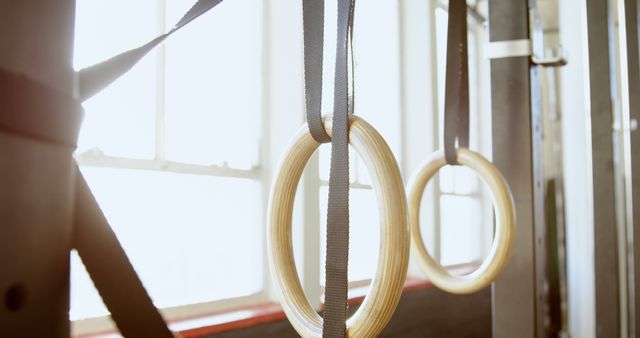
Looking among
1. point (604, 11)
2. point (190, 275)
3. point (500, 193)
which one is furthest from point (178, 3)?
point (604, 11)

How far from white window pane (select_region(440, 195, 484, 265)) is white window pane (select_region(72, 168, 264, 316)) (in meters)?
1.90

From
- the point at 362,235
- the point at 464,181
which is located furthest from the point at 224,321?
the point at 464,181

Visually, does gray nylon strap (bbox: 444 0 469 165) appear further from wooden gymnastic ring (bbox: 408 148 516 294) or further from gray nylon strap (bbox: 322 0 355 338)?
gray nylon strap (bbox: 322 0 355 338)

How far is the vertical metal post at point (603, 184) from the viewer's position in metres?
1.86

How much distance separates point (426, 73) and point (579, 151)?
3.58ft

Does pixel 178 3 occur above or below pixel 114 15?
above

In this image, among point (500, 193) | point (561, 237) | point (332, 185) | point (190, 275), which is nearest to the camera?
point (332, 185)

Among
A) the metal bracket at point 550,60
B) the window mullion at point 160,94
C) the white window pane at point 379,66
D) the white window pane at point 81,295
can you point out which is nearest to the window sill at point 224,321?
the white window pane at point 81,295

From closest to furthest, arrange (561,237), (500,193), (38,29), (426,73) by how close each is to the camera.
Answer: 1. (38,29)
2. (500,193)
3. (426,73)
4. (561,237)

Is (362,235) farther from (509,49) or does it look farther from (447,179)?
(509,49)

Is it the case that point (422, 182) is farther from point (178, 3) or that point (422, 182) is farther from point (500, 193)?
point (178, 3)

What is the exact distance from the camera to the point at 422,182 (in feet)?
4.00

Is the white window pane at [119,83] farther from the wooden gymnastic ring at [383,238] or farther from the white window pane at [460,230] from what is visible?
the white window pane at [460,230]

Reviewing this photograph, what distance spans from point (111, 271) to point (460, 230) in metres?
3.71
